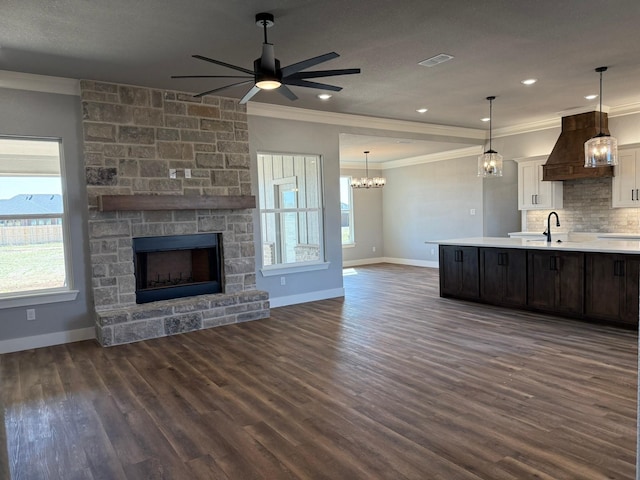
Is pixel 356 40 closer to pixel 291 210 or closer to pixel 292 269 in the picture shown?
pixel 291 210

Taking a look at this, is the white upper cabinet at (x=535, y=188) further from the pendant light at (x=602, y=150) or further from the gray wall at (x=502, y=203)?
the pendant light at (x=602, y=150)

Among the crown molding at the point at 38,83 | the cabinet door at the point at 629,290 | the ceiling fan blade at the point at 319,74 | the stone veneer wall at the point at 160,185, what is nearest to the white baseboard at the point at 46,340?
the stone veneer wall at the point at 160,185

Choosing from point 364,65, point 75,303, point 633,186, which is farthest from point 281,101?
point 633,186

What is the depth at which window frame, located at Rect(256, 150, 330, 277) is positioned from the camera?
626cm

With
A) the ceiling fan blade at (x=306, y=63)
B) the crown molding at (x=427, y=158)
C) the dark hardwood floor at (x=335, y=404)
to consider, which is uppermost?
the crown molding at (x=427, y=158)

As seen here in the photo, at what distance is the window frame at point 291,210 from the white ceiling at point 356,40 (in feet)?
3.57

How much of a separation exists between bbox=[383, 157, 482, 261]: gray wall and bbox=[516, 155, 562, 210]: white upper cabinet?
117 centimetres

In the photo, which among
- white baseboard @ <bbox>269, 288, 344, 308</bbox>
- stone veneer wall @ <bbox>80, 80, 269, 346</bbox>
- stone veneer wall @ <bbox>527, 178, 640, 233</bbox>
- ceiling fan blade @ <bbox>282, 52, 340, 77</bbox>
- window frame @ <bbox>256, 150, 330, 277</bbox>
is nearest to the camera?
ceiling fan blade @ <bbox>282, 52, 340, 77</bbox>

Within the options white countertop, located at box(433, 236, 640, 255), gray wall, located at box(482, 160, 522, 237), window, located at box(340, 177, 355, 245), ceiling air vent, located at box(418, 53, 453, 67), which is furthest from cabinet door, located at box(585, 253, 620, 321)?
window, located at box(340, 177, 355, 245)

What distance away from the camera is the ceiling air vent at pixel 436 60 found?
14.3 ft

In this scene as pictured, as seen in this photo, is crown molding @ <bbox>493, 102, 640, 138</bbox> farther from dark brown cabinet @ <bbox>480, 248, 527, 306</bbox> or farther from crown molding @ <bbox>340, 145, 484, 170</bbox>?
dark brown cabinet @ <bbox>480, 248, 527, 306</bbox>

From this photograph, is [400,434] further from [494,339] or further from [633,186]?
[633,186]

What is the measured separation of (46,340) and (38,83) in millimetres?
2742

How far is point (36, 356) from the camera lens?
448 centimetres
